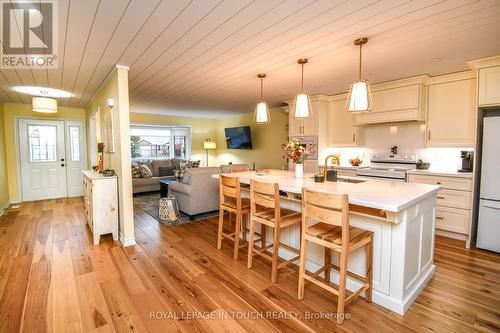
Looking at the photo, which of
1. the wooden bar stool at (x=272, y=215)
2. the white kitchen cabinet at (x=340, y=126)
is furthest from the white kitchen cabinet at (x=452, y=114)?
the wooden bar stool at (x=272, y=215)

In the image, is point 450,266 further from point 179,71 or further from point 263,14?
point 179,71

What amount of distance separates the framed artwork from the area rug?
1.45m

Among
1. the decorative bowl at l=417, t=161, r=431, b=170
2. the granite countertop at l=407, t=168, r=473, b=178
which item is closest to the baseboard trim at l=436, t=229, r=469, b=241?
the granite countertop at l=407, t=168, r=473, b=178

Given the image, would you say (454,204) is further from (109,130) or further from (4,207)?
(4,207)

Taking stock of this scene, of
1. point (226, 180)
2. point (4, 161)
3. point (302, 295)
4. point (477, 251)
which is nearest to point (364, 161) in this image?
point (477, 251)

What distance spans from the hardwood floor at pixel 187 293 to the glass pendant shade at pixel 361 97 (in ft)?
5.54

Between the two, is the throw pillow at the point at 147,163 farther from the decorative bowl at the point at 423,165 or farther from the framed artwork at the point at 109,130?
the decorative bowl at the point at 423,165

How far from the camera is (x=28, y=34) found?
87.3 inches

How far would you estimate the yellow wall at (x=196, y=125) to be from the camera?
7.87 metres

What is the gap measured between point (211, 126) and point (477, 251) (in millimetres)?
7850

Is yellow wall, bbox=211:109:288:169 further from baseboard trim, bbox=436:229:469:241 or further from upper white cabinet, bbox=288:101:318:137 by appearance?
baseboard trim, bbox=436:229:469:241

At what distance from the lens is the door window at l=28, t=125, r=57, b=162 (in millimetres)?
5758

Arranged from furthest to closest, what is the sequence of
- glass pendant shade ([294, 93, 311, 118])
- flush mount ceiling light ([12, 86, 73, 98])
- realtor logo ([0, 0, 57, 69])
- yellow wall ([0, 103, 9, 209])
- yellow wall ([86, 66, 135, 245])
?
yellow wall ([0, 103, 9, 209])
flush mount ceiling light ([12, 86, 73, 98])
yellow wall ([86, 66, 135, 245])
glass pendant shade ([294, 93, 311, 118])
realtor logo ([0, 0, 57, 69])

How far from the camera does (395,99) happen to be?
3.89 meters
